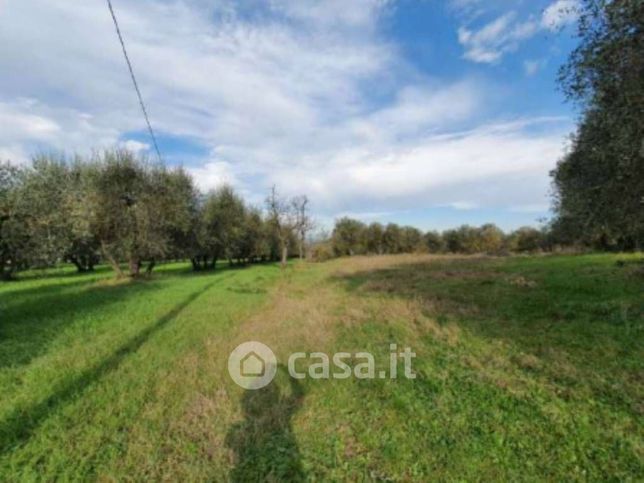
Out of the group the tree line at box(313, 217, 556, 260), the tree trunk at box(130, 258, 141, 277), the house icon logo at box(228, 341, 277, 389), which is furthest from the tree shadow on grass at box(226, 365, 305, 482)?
the tree line at box(313, 217, 556, 260)

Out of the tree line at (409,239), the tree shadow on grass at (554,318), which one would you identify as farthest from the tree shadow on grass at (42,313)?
Result: the tree line at (409,239)

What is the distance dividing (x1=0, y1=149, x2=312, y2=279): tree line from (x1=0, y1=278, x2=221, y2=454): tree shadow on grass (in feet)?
21.5

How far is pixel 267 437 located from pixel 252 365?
2.64m

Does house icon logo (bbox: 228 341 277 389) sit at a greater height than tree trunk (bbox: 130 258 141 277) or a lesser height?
lesser

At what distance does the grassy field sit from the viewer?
13.1ft

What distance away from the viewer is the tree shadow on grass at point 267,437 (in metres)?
3.92

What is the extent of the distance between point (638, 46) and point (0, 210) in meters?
16.1

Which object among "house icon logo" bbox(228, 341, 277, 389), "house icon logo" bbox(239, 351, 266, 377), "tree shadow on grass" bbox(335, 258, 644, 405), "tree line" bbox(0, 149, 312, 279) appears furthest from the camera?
"tree line" bbox(0, 149, 312, 279)

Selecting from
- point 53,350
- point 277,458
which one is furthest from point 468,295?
point 53,350

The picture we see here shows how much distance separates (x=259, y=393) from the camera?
5.79 meters

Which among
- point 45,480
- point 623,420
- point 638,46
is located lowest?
point 45,480

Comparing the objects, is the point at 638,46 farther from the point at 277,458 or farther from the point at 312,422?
the point at 277,458

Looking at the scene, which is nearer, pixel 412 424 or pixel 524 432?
pixel 524 432

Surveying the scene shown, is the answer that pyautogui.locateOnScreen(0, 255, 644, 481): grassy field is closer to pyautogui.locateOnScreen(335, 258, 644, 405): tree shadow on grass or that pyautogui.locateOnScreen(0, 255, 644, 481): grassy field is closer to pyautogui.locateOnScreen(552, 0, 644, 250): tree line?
pyautogui.locateOnScreen(335, 258, 644, 405): tree shadow on grass
